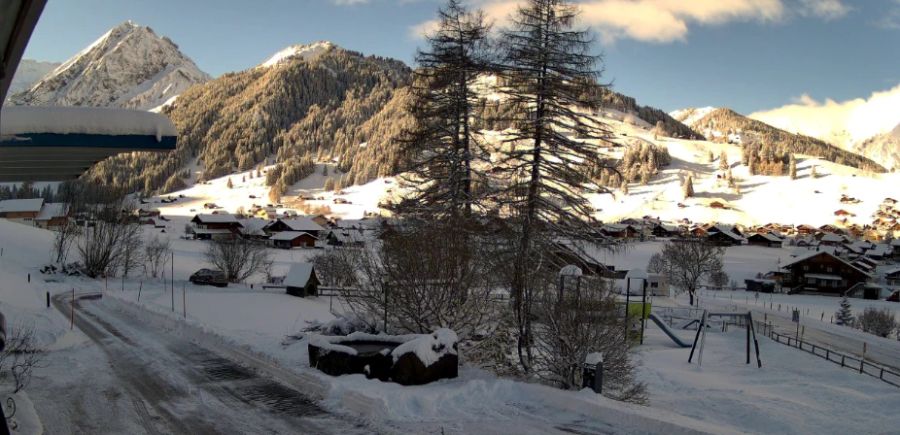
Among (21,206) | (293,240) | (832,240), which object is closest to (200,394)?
(293,240)

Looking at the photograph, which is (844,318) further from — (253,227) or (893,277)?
(253,227)

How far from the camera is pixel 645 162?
7549 inches

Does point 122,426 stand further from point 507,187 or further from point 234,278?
point 234,278

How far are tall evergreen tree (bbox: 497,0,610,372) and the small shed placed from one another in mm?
26161

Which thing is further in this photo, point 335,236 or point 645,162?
point 645,162

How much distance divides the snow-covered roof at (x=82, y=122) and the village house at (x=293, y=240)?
293 ft

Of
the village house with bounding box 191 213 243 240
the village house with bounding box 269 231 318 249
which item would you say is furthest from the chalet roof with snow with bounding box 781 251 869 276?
the village house with bounding box 191 213 243 240

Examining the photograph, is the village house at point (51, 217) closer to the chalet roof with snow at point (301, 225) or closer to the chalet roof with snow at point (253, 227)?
the chalet roof with snow at point (253, 227)

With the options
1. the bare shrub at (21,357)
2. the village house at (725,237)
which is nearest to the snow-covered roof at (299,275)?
the bare shrub at (21,357)

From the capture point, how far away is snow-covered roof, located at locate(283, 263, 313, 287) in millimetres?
39062

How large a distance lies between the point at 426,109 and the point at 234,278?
34.8 m

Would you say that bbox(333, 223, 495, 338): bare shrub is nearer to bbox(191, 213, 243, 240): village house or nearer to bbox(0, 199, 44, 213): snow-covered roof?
bbox(191, 213, 243, 240): village house

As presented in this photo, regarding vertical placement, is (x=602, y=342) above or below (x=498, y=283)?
below

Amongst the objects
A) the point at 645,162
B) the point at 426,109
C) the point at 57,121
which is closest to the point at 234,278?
the point at 426,109
